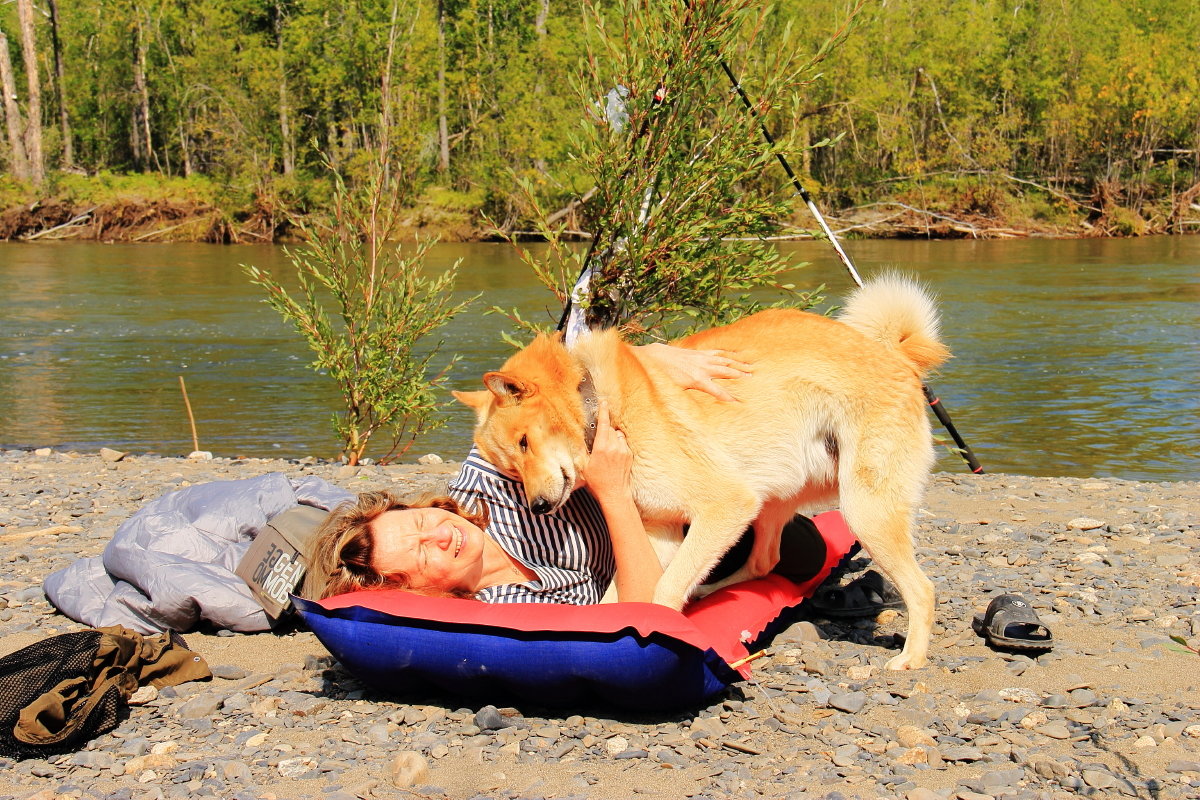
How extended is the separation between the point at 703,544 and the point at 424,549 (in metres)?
1.25

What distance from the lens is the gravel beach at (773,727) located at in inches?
132

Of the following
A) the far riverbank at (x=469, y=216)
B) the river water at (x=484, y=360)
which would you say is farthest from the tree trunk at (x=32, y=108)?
the river water at (x=484, y=360)

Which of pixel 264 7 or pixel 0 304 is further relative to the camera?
pixel 264 7

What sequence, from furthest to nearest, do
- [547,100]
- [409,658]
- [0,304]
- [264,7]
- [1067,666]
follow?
[264,7]
[547,100]
[0,304]
[1067,666]
[409,658]

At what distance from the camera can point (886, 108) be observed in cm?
4794

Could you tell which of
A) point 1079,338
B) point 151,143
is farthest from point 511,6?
point 1079,338

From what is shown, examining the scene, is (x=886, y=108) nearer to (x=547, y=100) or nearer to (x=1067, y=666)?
(x=547, y=100)

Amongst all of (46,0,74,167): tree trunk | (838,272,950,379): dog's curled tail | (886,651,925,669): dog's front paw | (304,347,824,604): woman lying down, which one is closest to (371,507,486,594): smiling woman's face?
(304,347,824,604): woman lying down

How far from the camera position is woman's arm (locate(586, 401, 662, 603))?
14.6 feet

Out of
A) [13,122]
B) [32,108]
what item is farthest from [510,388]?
[13,122]

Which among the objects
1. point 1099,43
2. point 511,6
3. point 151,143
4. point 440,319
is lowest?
point 440,319

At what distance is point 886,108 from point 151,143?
40.0m

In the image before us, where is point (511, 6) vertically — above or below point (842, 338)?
above

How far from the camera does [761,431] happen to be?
178 inches
